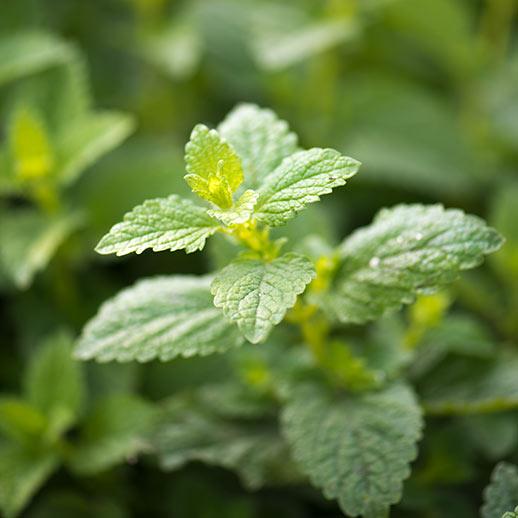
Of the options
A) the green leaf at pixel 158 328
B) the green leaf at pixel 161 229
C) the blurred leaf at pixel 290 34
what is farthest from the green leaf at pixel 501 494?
the blurred leaf at pixel 290 34

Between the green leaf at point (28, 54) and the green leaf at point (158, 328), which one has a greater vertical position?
the green leaf at point (28, 54)

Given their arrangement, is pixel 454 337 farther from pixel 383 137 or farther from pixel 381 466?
pixel 383 137

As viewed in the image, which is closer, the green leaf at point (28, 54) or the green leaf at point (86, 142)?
the green leaf at point (86, 142)

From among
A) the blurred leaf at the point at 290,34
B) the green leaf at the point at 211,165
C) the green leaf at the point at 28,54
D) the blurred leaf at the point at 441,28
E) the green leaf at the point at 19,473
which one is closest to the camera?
the green leaf at the point at 211,165

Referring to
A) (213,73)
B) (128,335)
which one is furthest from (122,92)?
(128,335)

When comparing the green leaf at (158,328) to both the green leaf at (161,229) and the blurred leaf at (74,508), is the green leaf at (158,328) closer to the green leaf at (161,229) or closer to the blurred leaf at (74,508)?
the green leaf at (161,229)

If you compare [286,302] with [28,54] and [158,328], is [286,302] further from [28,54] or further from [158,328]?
[28,54]
